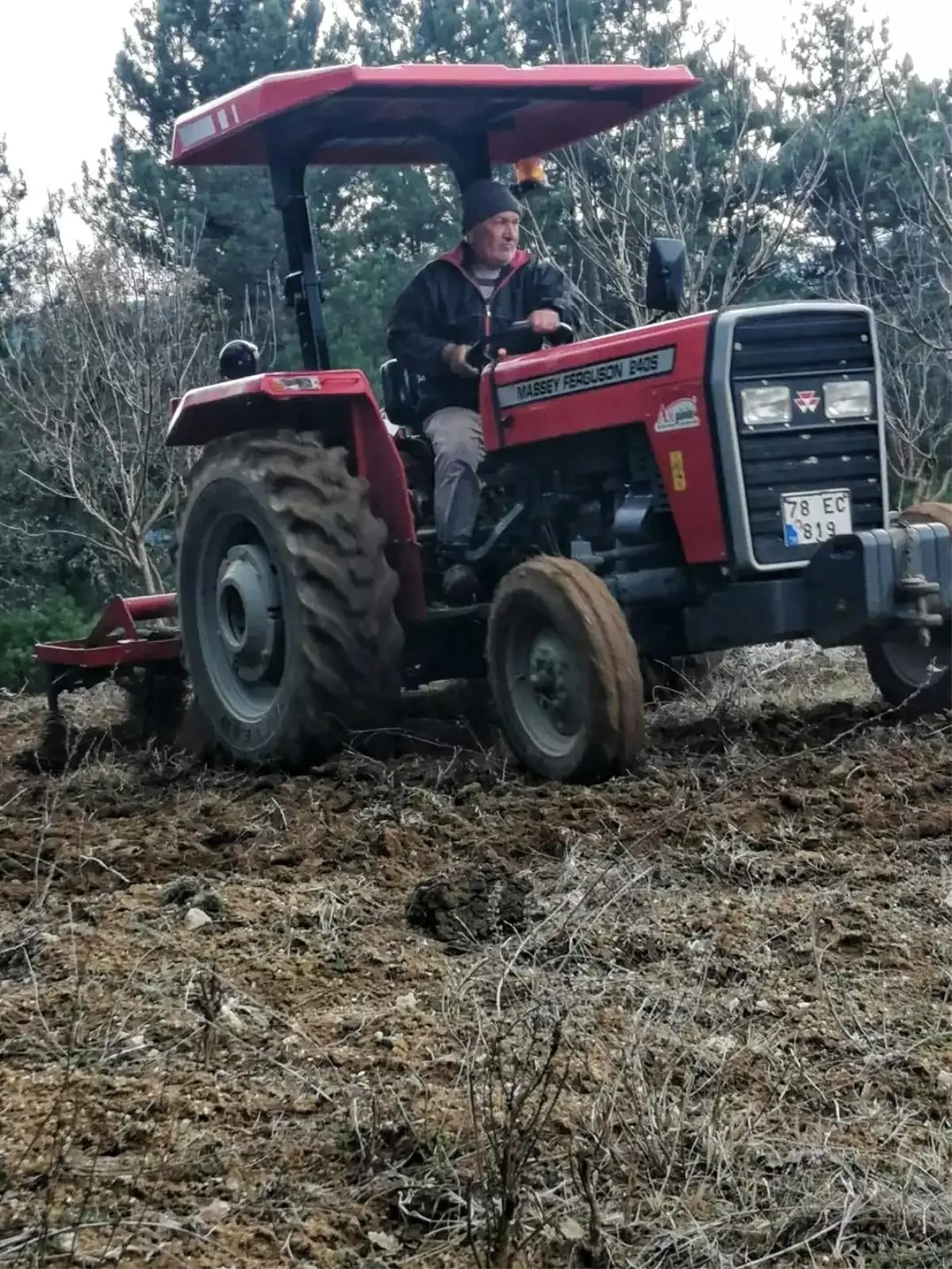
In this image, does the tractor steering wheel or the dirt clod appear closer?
the dirt clod

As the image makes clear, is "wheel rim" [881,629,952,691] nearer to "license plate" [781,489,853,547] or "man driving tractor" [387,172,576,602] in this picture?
"license plate" [781,489,853,547]

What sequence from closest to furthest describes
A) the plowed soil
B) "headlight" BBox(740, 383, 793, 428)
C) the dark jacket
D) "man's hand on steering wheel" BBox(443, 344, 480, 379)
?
1. the plowed soil
2. "headlight" BBox(740, 383, 793, 428)
3. "man's hand on steering wheel" BBox(443, 344, 480, 379)
4. the dark jacket

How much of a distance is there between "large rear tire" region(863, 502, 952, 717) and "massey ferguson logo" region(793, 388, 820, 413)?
614 millimetres

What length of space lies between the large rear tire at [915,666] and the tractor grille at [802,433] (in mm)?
342

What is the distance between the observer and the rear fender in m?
6.52

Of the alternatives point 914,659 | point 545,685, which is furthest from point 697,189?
point 545,685

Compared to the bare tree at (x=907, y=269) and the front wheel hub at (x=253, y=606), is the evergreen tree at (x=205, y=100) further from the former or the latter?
the front wheel hub at (x=253, y=606)

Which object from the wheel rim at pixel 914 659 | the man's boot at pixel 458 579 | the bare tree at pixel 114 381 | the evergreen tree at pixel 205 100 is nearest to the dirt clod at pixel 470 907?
the man's boot at pixel 458 579

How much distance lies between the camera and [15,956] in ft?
12.9

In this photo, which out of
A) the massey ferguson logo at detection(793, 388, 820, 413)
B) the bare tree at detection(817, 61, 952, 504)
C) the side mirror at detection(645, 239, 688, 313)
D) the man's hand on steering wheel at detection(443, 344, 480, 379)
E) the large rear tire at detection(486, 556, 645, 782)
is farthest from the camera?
the bare tree at detection(817, 61, 952, 504)

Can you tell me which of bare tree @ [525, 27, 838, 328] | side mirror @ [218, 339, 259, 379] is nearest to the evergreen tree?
bare tree @ [525, 27, 838, 328]

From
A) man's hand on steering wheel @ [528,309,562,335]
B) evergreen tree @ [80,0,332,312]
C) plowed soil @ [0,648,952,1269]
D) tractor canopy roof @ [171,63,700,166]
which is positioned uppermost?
evergreen tree @ [80,0,332,312]

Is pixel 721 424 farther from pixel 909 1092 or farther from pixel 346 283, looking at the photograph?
pixel 346 283

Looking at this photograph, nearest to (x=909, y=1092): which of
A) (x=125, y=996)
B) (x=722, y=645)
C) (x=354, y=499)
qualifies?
(x=125, y=996)
